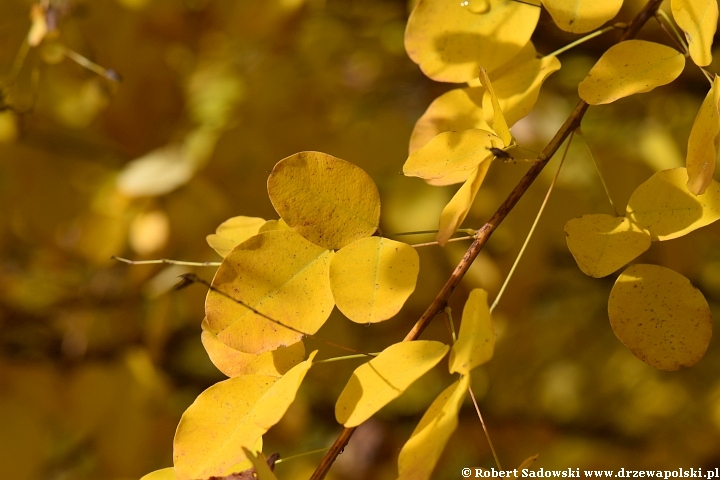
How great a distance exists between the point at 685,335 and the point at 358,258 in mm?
191

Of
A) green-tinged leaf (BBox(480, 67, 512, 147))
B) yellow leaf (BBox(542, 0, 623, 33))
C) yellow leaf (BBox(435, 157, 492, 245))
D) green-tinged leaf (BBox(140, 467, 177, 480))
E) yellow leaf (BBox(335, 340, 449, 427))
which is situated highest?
yellow leaf (BBox(542, 0, 623, 33))

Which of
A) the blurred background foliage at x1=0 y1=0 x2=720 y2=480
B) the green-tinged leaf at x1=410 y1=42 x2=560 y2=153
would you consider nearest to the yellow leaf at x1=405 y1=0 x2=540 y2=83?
the green-tinged leaf at x1=410 y1=42 x2=560 y2=153

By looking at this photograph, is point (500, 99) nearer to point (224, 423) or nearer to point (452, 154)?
point (452, 154)

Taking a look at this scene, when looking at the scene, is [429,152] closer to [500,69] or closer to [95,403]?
[500,69]

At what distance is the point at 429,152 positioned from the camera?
415 millimetres

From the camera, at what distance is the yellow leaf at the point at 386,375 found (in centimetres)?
36

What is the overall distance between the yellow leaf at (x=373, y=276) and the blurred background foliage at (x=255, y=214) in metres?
0.45

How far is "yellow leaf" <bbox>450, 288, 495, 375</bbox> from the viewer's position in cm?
35

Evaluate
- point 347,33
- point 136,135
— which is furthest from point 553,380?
point 136,135

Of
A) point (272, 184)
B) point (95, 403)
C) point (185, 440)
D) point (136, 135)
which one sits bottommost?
point (95, 403)

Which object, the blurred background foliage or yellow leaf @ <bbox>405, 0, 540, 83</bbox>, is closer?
yellow leaf @ <bbox>405, 0, 540, 83</bbox>

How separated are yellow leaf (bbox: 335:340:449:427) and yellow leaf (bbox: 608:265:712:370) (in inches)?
4.7

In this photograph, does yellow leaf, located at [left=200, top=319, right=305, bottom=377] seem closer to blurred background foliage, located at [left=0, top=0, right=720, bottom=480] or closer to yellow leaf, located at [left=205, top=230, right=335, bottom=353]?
yellow leaf, located at [left=205, top=230, right=335, bottom=353]

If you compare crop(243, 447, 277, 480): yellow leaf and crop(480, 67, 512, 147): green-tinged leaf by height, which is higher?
crop(480, 67, 512, 147): green-tinged leaf
